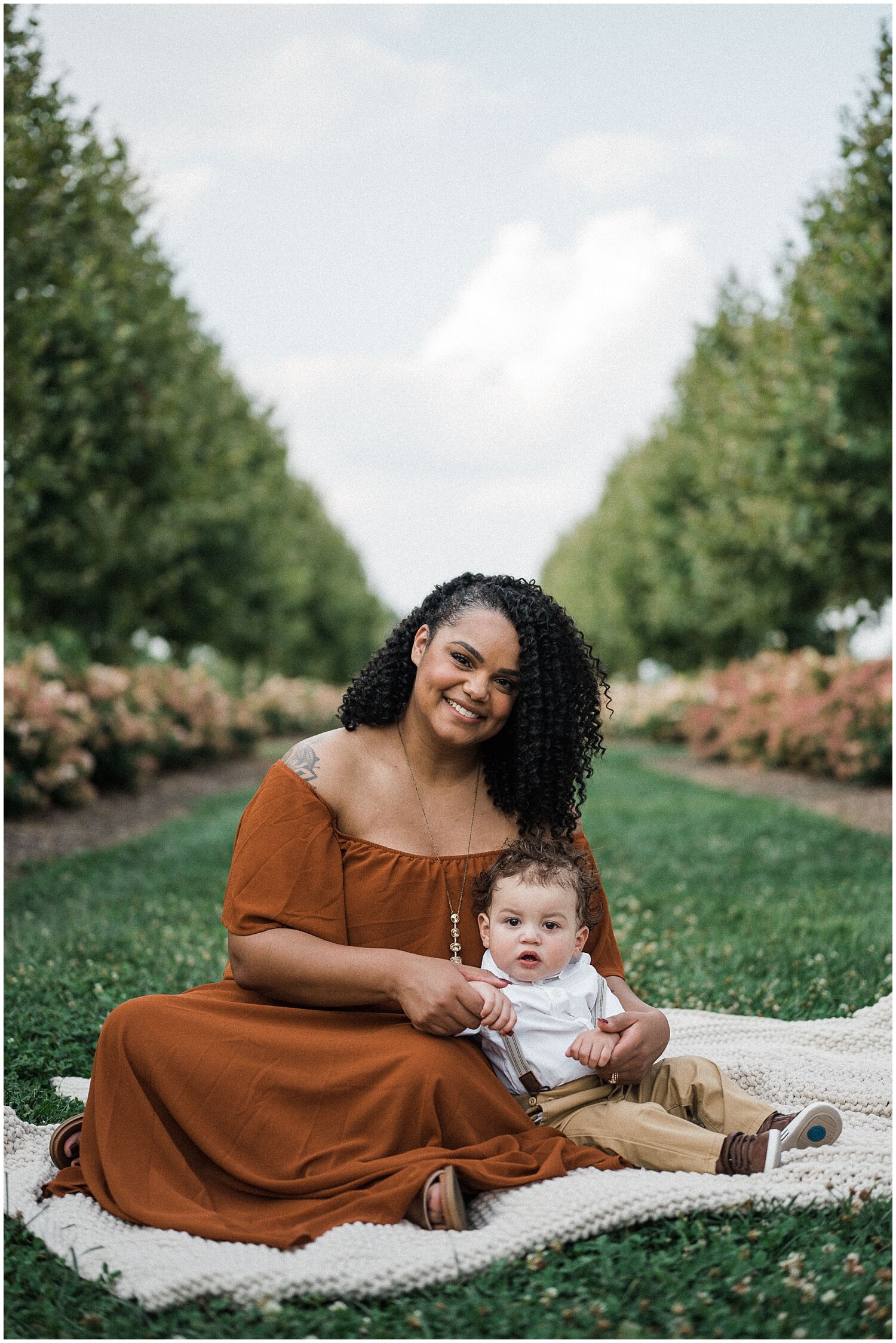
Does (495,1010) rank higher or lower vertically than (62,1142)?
higher

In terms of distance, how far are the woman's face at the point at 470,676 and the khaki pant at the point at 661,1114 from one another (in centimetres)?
104

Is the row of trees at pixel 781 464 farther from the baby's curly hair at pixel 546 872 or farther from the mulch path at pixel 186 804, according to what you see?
the baby's curly hair at pixel 546 872

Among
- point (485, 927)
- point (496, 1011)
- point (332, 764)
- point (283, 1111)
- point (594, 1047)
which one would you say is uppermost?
point (332, 764)

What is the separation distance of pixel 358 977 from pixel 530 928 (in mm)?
509

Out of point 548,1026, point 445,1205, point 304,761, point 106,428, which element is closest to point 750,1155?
point 548,1026

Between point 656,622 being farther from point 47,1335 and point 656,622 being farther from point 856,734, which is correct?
point 47,1335

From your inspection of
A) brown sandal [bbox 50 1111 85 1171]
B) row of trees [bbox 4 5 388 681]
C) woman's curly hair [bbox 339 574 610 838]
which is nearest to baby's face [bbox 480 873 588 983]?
woman's curly hair [bbox 339 574 610 838]

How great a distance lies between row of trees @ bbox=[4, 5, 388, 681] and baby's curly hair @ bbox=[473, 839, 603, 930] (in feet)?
23.3

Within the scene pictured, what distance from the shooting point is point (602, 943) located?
3562 millimetres

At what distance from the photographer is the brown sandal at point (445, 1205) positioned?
279 cm

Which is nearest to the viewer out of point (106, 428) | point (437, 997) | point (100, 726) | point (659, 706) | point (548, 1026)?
point (437, 997)

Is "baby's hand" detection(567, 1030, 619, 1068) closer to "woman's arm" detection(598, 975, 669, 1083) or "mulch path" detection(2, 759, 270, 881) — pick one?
"woman's arm" detection(598, 975, 669, 1083)

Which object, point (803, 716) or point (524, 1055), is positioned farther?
→ point (803, 716)

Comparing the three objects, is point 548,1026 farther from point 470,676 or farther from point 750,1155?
point 470,676
